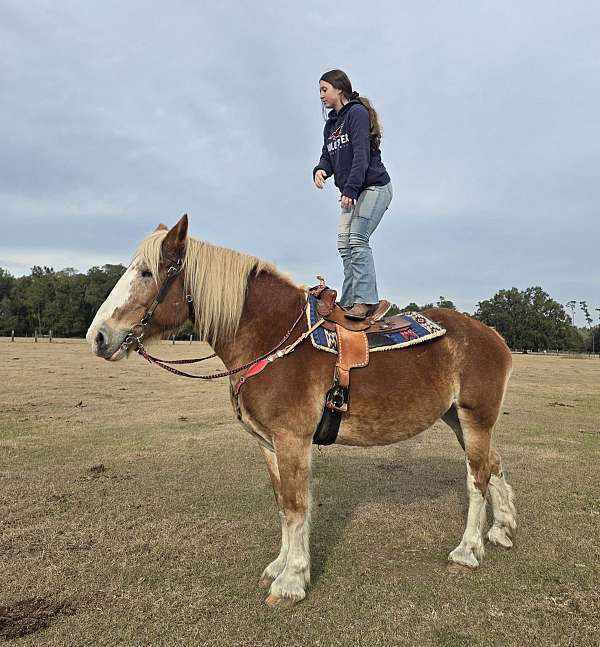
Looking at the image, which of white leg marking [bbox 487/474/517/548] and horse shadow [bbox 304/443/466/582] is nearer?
white leg marking [bbox 487/474/517/548]

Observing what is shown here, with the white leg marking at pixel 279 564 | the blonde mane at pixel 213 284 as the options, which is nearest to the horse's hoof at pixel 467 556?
the white leg marking at pixel 279 564

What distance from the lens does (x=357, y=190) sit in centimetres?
399

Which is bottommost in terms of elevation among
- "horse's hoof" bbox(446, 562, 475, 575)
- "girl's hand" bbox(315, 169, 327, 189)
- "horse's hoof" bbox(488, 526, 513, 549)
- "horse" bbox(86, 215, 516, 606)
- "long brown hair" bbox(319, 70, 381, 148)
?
"horse's hoof" bbox(446, 562, 475, 575)

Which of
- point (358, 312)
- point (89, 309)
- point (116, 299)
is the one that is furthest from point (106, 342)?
point (89, 309)

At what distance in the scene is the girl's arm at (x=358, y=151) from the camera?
12.9 ft

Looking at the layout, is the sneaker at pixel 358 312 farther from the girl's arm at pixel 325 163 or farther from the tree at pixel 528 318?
the tree at pixel 528 318

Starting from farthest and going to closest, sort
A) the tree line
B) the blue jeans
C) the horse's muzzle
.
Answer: the tree line → the blue jeans → the horse's muzzle

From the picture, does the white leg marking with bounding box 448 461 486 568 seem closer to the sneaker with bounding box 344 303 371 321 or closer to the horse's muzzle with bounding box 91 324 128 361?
the sneaker with bounding box 344 303 371 321

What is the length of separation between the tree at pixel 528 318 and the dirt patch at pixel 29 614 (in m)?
83.5

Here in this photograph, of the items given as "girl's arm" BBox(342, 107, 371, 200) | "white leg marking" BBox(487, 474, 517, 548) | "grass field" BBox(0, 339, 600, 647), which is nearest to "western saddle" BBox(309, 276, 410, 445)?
"girl's arm" BBox(342, 107, 371, 200)

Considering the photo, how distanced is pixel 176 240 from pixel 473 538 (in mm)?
3883

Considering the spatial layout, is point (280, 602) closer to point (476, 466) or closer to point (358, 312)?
point (476, 466)

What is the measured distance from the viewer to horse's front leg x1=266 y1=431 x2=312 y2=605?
3604 mm

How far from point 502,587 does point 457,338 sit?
220cm
